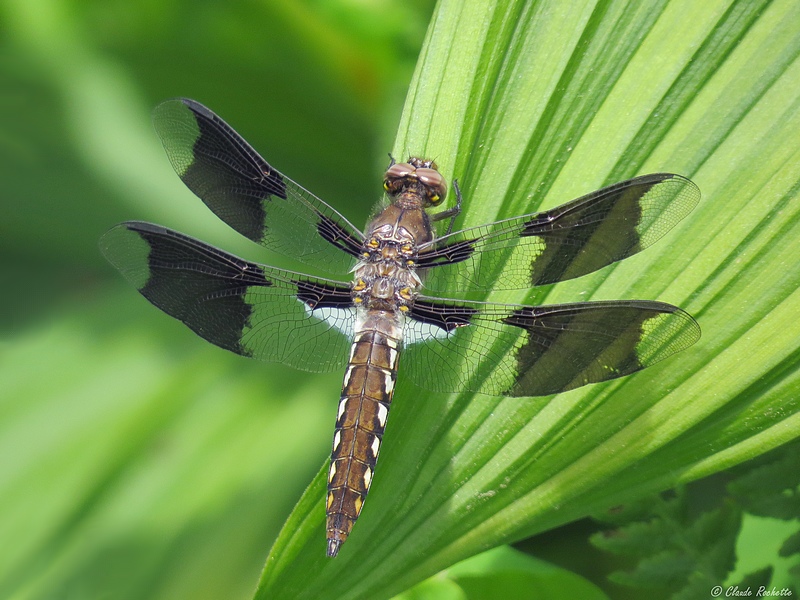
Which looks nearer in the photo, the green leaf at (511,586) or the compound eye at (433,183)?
the compound eye at (433,183)

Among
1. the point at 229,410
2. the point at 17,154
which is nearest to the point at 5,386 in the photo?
the point at 229,410

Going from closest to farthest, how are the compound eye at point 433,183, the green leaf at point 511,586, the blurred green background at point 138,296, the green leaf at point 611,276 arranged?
the green leaf at point 611,276, the compound eye at point 433,183, the green leaf at point 511,586, the blurred green background at point 138,296

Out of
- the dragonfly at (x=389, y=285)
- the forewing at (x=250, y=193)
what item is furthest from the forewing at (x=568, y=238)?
the forewing at (x=250, y=193)

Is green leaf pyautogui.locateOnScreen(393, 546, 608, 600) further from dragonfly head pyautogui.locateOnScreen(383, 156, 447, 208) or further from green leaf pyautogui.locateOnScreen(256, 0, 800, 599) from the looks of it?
dragonfly head pyautogui.locateOnScreen(383, 156, 447, 208)

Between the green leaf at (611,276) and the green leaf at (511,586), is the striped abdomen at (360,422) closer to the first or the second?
the green leaf at (611,276)

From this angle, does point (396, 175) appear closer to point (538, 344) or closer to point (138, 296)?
point (538, 344)

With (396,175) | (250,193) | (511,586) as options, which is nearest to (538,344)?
(396,175)

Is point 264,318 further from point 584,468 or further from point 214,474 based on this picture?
point 584,468

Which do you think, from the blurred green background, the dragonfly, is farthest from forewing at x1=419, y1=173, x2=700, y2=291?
the blurred green background
